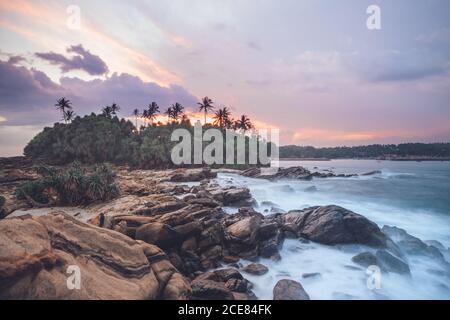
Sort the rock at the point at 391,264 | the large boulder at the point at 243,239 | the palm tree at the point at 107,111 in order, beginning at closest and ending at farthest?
the rock at the point at 391,264 → the large boulder at the point at 243,239 → the palm tree at the point at 107,111

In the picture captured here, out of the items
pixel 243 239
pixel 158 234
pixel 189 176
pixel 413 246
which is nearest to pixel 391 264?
pixel 413 246

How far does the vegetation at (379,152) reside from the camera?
148 meters

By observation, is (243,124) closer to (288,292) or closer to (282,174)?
(282,174)

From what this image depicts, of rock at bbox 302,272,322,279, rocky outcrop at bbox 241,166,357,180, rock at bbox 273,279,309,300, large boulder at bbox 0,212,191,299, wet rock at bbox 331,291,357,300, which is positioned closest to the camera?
large boulder at bbox 0,212,191,299

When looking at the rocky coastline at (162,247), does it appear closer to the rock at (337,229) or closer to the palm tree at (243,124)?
the rock at (337,229)

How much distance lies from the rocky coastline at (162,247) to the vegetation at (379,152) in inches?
6296

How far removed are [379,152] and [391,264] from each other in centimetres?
18699

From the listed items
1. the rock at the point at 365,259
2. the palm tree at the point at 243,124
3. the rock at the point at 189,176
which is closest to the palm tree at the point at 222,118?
the palm tree at the point at 243,124

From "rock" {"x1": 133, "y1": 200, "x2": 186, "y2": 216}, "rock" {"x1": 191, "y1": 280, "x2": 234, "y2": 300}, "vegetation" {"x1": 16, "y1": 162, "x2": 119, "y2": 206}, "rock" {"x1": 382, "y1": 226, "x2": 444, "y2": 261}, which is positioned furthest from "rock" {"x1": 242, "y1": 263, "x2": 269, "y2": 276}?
"vegetation" {"x1": 16, "y1": 162, "x2": 119, "y2": 206}

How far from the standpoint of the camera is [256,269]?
451 inches

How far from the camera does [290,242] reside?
15.0 meters

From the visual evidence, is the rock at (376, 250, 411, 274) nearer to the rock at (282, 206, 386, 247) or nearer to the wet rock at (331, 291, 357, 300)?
the rock at (282, 206, 386, 247)

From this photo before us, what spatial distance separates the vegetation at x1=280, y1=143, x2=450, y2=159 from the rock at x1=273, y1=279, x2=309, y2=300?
6536 inches

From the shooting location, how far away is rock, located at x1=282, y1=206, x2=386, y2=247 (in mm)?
14828
